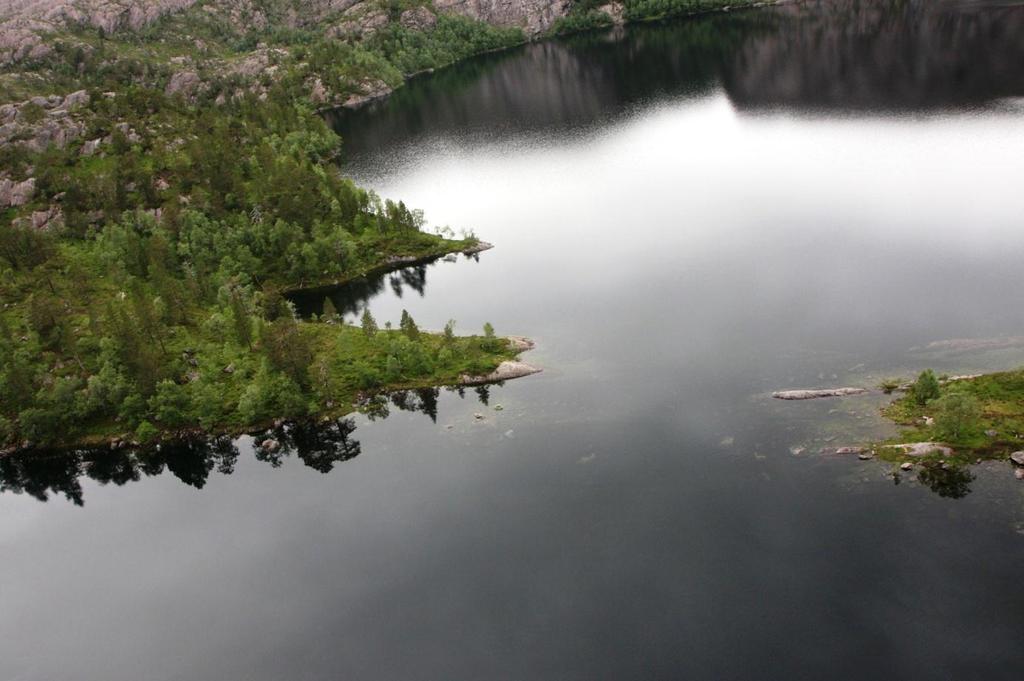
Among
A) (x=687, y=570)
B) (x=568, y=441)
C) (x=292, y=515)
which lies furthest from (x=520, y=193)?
(x=687, y=570)

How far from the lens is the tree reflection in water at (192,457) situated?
102062 mm

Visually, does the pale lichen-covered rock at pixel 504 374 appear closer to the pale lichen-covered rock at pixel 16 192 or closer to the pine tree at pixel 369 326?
the pine tree at pixel 369 326

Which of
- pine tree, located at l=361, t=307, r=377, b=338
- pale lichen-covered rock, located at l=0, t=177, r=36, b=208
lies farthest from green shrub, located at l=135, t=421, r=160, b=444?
pale lichen-covered rock, located at l=0, t=177, r=36, b=208

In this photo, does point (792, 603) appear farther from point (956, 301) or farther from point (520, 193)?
point (520, 193)

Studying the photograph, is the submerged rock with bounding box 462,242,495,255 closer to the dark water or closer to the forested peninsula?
the forested peninsula

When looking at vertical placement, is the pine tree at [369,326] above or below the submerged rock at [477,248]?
above

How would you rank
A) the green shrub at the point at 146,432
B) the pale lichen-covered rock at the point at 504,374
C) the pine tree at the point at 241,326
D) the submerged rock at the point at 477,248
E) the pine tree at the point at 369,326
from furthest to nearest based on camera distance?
the submerged rock at the point at 477,248, the pine tree at the point at 241,326, the pine tree at the point at 369,326, the pale lichen-covered rock at the point at 504,374, the green shrub at the point at 146,432

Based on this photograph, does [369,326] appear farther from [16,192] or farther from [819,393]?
[16,192]

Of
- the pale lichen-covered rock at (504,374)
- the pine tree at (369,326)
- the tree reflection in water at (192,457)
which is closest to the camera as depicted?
the tree reflection in water at (192,457)

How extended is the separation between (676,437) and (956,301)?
160 feet

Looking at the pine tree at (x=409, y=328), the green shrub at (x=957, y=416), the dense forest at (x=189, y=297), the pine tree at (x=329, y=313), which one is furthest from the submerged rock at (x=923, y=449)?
the pine tree at (x=329, y=313)

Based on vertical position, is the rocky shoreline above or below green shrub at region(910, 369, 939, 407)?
above

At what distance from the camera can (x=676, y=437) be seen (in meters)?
90.5

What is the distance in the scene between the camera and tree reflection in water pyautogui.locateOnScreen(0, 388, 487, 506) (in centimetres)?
10206
